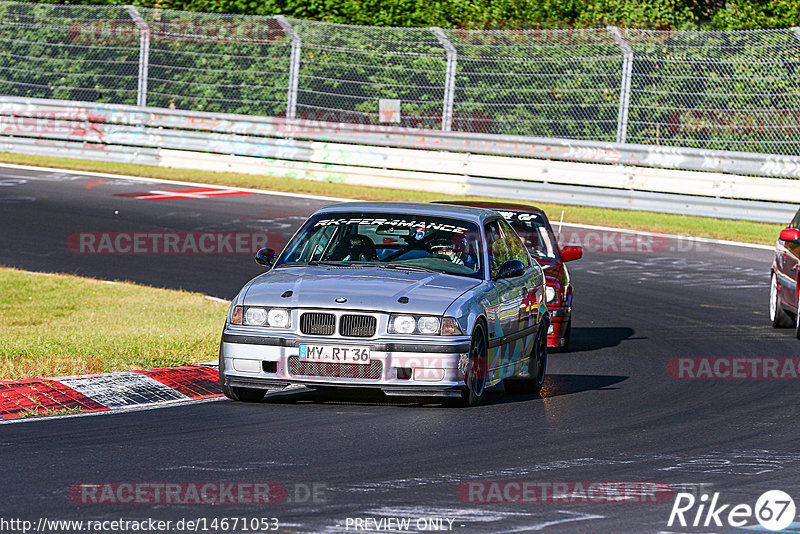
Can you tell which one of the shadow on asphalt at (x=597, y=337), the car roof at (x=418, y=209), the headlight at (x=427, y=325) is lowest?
the shadow on asphalt at (x=597, y=337)

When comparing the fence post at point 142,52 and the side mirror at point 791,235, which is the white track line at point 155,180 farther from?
the side mirror at point 791,235

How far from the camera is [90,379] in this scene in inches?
391

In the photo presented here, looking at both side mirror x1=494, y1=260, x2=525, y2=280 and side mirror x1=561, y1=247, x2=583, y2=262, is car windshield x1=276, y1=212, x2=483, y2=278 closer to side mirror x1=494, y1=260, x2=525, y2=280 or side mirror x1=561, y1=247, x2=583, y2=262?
side mirror x1=494, y1=260, x2=525, y2=280

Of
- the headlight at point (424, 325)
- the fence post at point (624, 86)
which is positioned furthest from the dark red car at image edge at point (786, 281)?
the fence post at point (624, 86)

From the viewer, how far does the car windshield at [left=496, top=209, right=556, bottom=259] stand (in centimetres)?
1450

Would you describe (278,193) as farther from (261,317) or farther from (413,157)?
(261,317)

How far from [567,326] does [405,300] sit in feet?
16.3

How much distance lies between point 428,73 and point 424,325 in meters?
18.0

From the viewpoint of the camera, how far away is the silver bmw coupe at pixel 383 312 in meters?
9.27

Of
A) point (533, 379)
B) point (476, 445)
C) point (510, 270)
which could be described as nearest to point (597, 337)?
point (533, 379)

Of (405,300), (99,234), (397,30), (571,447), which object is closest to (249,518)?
(571,447)

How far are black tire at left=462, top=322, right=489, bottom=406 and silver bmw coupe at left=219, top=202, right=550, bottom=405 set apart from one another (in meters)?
0.01

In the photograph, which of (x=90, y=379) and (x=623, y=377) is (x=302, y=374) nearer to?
(x=90, y=379)

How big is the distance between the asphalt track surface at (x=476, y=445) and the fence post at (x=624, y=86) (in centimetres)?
1037
